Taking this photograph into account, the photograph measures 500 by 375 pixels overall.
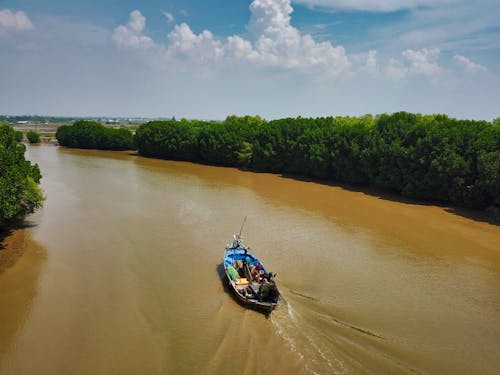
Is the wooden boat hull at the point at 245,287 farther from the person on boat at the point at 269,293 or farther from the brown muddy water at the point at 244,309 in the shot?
the brown muddy water at the point at 244,309

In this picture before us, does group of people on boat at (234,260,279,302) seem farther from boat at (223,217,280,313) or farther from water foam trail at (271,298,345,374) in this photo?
water foam trail at (271,298,345,374)

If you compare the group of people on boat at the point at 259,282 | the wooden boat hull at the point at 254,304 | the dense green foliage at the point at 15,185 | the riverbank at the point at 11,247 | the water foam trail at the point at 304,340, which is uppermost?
the dense green foliage at the point at 15,185

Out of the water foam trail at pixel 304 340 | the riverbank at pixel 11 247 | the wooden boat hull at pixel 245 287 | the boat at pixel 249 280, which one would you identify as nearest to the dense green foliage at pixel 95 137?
the riverbank at pixel 11 247

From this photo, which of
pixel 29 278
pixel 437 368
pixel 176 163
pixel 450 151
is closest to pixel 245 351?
A: pixel 437 368

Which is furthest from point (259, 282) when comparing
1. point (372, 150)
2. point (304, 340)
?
point (372, 150)

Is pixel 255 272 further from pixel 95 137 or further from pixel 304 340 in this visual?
pixel 95 137

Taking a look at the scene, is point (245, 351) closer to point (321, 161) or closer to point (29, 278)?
point (29, 278)

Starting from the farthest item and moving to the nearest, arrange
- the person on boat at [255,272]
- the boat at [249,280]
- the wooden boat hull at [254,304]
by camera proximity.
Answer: the person on boat at [255,272] < the boat at [249,280] < the wooden boat hull at [254,304]
